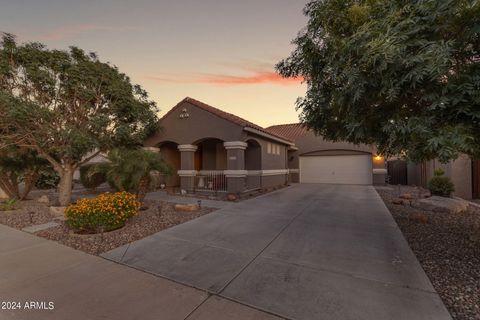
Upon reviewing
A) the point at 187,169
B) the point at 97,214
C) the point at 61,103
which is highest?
the point at 61,103

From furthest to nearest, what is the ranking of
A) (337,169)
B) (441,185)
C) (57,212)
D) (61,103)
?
(337,169) < (441,185) < (61,103) < (57,212)

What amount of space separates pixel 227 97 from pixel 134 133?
6.19m

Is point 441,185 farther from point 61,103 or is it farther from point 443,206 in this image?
point 61,103

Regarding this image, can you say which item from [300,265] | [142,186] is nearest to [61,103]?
[142,186]

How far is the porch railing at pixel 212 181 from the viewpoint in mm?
11773

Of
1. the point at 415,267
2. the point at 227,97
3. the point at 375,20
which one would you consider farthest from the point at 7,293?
the point at 227,97

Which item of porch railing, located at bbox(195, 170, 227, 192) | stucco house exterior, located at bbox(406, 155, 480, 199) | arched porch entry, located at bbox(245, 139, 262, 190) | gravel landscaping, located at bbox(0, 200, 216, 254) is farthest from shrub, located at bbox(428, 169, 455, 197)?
gravel landscaping, located at bbox(0, 200, 216, 254)

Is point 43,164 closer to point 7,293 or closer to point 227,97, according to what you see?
point 7,293

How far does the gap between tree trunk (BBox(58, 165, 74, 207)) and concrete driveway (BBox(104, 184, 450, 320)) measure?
5345 millimetres

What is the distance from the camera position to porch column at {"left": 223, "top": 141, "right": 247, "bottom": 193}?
10.7 m

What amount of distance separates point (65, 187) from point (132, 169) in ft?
10.3

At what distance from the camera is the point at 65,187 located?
850cm

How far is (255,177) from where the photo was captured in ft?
41.5

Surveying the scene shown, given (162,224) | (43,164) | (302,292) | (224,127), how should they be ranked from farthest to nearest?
(224,127)
(43,164)
(162,224)
(302,292)
